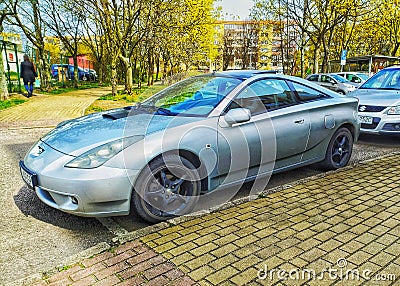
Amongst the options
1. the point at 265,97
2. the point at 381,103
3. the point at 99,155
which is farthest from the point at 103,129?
the point at 381,103

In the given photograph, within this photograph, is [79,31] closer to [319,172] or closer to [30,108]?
[30,108]

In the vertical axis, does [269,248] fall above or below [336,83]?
below

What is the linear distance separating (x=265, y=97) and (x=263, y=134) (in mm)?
560

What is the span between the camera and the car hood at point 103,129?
3311 mm

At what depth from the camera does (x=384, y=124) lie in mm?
6844

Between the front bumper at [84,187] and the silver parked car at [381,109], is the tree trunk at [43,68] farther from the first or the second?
the front bumper at [84,187]

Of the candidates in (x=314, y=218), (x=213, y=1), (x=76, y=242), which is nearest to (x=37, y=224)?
(x=76, y=242)

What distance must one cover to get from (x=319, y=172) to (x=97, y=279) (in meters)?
3.74

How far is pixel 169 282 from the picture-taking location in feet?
8.02

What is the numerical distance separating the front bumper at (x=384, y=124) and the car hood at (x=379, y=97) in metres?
0.27

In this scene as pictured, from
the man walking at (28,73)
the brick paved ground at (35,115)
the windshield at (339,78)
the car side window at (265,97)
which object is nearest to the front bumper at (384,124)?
the car side window at (265,97)

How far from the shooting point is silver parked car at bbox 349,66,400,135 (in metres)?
6.78

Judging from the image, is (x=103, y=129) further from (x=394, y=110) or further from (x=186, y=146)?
(x=394, y=110)

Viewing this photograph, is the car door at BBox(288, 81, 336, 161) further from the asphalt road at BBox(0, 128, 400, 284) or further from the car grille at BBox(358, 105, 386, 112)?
the car grille at BBox(358, 105, 386, 112)
